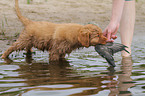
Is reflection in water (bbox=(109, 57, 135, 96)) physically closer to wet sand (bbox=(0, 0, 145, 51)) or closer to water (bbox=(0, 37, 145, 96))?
water (bbox=(0, 37, 145, 96))

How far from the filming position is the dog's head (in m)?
4.84

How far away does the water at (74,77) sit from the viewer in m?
3.18

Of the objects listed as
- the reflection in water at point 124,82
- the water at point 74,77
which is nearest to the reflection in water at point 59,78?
the water at point 74,77

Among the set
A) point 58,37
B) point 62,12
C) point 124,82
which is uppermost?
point 62,12

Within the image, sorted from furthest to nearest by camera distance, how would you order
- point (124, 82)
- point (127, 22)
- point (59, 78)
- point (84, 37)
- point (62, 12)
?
point (62, 12)
point (127, 22)
point (84, 37)
point (59, 78)
point (124, 82)

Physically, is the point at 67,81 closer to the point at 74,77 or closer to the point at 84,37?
the point at 74,77

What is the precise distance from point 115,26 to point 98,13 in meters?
6.89

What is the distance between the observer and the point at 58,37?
5266 millimetres

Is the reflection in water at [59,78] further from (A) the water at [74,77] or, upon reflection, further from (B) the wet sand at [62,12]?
(B) the wet sand at [62,12]

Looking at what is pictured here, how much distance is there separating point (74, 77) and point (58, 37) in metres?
1.49

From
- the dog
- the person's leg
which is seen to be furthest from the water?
the person's leg

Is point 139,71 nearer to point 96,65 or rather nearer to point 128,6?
point 96,65

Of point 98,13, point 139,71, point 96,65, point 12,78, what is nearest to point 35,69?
point 12,78

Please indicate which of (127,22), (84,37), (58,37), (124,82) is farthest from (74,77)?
(127,22)
